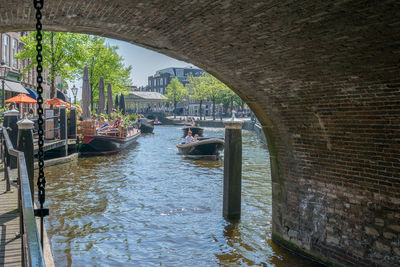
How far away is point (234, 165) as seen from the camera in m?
7.99

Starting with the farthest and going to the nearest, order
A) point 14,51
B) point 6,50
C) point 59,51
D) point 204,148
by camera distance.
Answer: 1. point 14,51
2. point 6,50
3. point 59,51
4. point 204,148

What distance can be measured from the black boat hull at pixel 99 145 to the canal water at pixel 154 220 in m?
3.25

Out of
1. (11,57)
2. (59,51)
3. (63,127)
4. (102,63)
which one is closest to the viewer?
(63,127)

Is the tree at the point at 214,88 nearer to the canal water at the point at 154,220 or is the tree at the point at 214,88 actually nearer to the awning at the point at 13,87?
the awning at the point at 13,87

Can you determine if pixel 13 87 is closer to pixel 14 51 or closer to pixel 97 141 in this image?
pixel 14 51

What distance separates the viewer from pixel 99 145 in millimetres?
18984

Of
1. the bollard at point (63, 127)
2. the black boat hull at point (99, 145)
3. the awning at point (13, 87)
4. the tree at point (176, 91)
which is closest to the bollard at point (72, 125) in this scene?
the black boat hull at point (99, 145)

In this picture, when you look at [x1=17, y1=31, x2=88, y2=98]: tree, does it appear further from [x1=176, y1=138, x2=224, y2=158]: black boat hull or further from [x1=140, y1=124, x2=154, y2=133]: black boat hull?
[x1=140, y1=124, x2=154, y2=133]: black boat hull

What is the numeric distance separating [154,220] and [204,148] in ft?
32.5

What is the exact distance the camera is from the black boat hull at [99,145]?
18.4 meters

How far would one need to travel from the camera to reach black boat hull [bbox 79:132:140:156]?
60.5ft

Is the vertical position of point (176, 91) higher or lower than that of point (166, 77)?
lower

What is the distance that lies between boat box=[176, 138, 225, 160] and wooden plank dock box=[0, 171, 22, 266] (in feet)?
38.6

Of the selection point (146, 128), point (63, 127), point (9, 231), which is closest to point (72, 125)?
point (63, 127)
